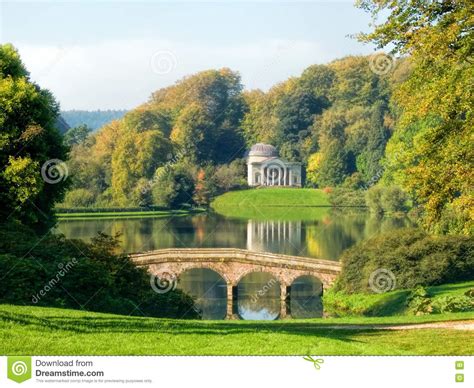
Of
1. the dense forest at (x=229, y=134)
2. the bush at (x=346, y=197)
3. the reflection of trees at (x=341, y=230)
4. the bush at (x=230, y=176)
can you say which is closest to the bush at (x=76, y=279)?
the reflection of trees at (x=341, y=230)

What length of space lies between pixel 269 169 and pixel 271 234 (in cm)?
3648

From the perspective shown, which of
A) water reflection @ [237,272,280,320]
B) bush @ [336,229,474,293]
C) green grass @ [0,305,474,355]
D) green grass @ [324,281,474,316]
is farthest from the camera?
water reflection @ [237,272,280,320]

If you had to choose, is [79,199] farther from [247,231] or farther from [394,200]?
[394,200]

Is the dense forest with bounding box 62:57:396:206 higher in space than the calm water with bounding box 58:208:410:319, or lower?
higher

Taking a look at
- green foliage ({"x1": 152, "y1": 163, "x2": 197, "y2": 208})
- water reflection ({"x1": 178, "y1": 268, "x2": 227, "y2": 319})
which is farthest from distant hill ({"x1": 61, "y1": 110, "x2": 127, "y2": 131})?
water reflection ({"x1": 178, "y1": 268, "x2": 227, "y2": 319})

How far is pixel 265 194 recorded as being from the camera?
83688mm

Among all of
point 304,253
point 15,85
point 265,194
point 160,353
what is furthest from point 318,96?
point 160,353

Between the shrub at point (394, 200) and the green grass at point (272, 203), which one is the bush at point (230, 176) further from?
the shrub at point (394, 200)

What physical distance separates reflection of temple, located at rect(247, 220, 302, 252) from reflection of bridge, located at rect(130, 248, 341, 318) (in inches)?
471

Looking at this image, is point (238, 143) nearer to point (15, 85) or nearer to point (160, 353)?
point (15, 85)

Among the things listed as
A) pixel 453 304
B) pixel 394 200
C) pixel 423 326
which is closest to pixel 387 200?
pixel 394 200

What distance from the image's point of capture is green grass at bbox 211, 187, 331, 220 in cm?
7419

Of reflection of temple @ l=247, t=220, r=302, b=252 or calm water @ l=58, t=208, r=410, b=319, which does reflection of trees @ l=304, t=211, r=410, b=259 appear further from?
reflection of temple @ l=247, t=220, r=302, b=252

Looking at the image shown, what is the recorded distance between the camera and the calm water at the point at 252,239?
106 ft
